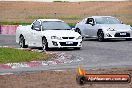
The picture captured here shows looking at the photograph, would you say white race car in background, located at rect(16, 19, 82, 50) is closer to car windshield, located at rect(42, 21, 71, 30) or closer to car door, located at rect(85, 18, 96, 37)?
car windshield, located at rect(42, 21, 71, 30)

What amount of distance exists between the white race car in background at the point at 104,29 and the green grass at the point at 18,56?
9.23 meters

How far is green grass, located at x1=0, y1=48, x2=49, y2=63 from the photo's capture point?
1788 cm

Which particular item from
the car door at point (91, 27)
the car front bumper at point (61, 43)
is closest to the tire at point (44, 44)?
the car front bumper at point (61, 43)

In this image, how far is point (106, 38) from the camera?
29047 millimetres

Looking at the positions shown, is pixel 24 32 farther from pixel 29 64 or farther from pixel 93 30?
pixel 29 64

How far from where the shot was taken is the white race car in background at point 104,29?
28781 mm

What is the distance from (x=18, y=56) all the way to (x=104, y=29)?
10.9 m

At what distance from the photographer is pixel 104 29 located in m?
29.1

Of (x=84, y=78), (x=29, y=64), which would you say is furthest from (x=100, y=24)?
(x=84, y=78)

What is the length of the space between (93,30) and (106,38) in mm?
Result: 1345

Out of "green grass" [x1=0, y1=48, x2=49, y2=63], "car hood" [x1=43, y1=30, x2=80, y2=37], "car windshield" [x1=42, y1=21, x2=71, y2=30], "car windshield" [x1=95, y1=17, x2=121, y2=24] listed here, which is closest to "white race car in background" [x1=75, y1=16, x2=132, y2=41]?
"car windshield" [x1=95, y1=17, x2=121, y2=24]

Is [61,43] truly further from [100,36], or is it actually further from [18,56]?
[100,36]

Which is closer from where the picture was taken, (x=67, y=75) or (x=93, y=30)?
(x=67, y=75)

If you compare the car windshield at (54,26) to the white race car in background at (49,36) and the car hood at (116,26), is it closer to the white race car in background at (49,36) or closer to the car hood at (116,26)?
the white race car in background at (49,36)
